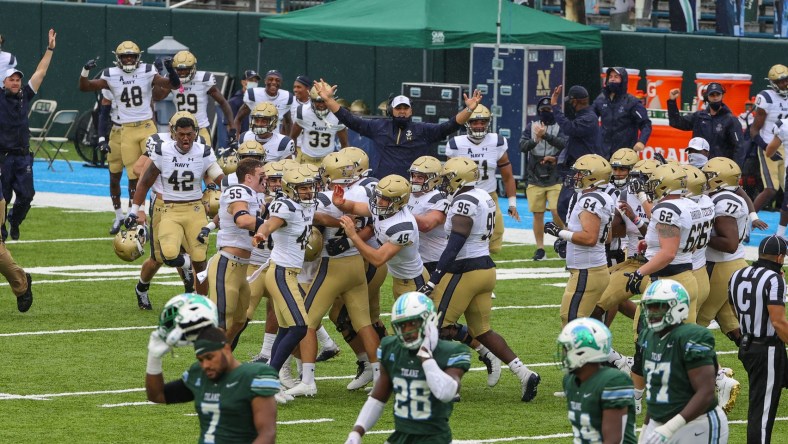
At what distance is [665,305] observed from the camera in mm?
7859

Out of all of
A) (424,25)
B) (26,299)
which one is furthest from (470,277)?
(424,25)

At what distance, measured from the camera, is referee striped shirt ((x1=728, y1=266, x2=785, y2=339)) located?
8930 mm

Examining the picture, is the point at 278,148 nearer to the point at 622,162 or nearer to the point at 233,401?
the point at 622,162

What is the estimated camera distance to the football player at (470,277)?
10.6 metres

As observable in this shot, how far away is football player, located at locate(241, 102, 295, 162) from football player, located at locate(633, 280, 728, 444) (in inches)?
271

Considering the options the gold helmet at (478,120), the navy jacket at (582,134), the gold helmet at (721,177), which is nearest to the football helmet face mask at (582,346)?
the gold helmet at (721,177)

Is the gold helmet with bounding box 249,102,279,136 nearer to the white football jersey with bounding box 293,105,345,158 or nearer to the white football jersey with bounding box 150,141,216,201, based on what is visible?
the white football jersey with bounding box 150,141,216,201

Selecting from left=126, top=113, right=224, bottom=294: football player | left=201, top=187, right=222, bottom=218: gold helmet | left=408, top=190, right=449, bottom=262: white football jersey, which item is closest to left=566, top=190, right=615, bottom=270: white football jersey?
left=408, top=190, right=449, bottom=262: white football jersey

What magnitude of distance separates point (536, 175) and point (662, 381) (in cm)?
998

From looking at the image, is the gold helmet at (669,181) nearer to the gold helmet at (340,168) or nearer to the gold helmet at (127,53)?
the gold helmet at (340,168)

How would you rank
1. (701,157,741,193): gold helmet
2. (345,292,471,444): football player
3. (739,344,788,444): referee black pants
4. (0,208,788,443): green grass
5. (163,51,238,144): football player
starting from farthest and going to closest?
(163,51,238,144): football player → (701,157,741,193): gold helmet → (0,208,788,443): green grass → (739,344,788,444): referee black pants → (345,292,471,444): football player

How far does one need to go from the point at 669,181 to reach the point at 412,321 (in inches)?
148

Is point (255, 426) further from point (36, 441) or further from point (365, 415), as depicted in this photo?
point (36, 441)

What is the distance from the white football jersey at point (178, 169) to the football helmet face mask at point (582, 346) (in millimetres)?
6628
